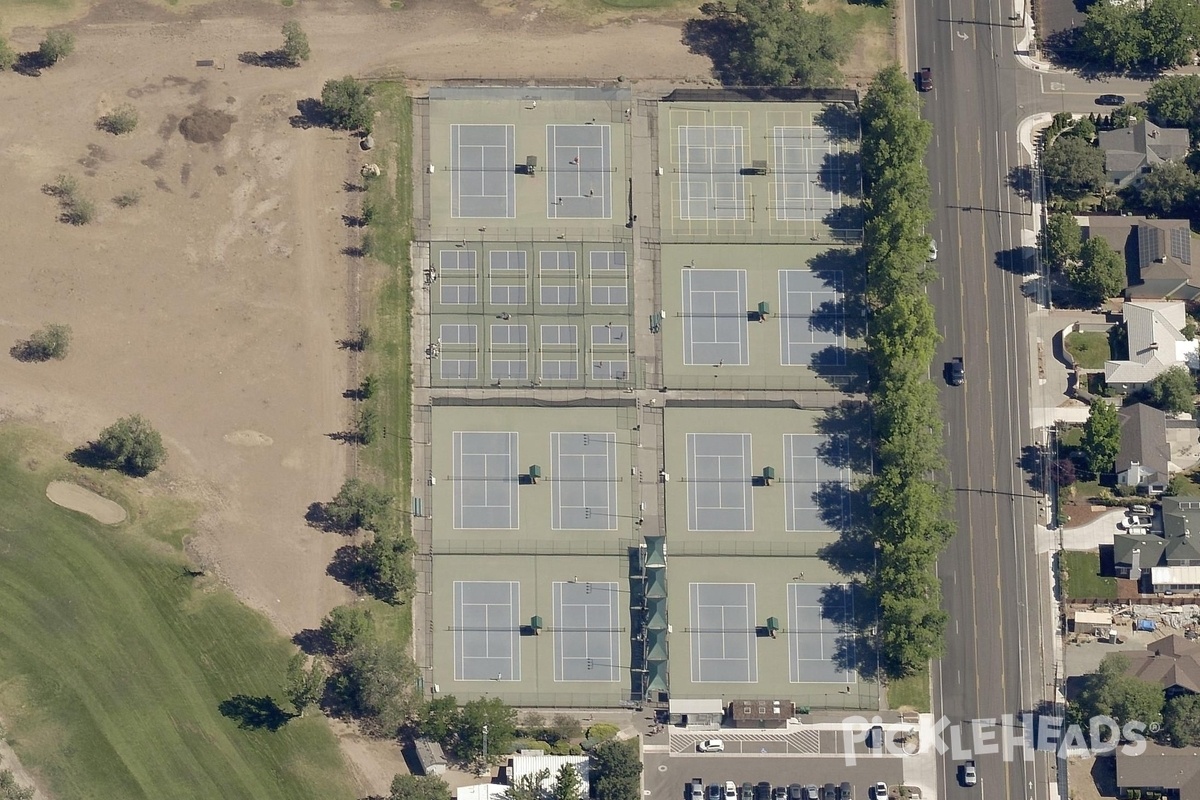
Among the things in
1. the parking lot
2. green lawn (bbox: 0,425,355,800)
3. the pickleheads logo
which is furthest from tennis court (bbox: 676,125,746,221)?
green lawn (bbox: 0,425,355,800)

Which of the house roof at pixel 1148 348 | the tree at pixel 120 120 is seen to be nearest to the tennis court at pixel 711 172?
the house roof at pixel 1148 348

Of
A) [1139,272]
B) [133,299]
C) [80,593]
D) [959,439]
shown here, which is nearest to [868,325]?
[959,439]

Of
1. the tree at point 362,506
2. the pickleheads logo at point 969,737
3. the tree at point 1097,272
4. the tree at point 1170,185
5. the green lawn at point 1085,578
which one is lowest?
→ the pickleheads logo at point 969,737

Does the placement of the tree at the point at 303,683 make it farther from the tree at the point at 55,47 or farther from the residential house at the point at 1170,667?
the residential house at the point at 1170,667

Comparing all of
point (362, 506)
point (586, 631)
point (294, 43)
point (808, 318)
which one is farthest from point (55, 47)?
point (808, 318)

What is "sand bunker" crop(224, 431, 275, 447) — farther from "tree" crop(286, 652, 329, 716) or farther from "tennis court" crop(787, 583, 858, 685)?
"tennis court" crop(787, 583, 858, 685)

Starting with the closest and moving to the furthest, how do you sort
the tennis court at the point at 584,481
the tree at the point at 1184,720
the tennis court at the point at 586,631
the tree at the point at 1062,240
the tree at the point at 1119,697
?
the tree at the point at 1119,697 < the tree at the point at 1184,720 < the tennis court at the point at 586,631 < the tennis court at the point at 584,481 < the tree at the point at 1062,240

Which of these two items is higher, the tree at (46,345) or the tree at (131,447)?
the tree at (46,345)
